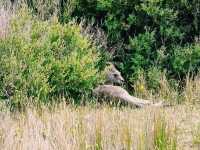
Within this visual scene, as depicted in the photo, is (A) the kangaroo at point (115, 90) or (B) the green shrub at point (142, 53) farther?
(B) the green shrub at point (142, 53)

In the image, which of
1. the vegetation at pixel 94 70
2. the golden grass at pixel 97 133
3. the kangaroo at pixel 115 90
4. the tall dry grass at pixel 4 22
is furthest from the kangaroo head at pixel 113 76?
the golden grass at pixel 97 133

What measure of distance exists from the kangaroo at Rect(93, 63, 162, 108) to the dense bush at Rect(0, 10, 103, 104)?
205 mm

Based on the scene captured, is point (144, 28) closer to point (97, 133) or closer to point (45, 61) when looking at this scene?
point (45, 61)

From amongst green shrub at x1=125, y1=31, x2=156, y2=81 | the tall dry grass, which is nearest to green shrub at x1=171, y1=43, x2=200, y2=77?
green shrub at x1=125, y1=31, x2=156, y2=81

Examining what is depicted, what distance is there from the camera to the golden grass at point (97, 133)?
274 inches

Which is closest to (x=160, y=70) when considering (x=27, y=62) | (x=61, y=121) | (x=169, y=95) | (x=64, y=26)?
(x=169, y=95)

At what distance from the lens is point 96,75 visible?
36.9 ft

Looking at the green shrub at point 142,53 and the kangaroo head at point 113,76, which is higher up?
the green shrub at point 142,53

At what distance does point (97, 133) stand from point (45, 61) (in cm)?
389

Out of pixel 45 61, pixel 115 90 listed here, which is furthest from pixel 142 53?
pixel 45 61

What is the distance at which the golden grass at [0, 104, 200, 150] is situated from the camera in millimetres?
6965

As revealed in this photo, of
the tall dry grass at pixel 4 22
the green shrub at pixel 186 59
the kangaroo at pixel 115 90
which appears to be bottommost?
the kangaroo at pixel 115 90

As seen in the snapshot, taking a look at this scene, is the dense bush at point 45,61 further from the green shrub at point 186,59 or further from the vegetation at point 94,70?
the green shrub at point 186,59

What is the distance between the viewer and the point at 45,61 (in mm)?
10711
